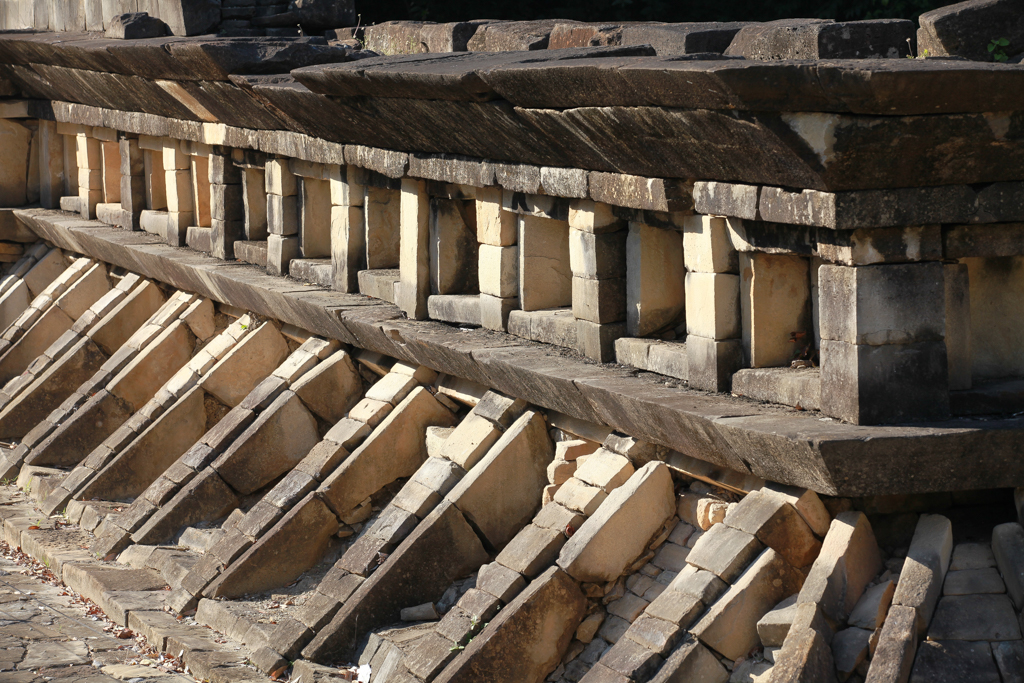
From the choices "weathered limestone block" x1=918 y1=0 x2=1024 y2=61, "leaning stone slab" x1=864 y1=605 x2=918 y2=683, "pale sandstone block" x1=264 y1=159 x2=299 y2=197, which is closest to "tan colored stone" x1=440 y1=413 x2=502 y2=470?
"leaning stone slab" x1=864 y1=605 x2=918 y2=683

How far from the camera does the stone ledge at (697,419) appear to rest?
197 inches

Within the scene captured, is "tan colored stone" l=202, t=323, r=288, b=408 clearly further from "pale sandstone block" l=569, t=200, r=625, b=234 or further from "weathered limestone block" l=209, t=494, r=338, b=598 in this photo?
"pale sandstone block" l=569, t=200, r=625, b=234

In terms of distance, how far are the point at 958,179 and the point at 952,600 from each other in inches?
61.7

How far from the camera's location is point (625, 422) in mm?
6160

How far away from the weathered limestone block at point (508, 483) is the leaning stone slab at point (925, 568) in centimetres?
226

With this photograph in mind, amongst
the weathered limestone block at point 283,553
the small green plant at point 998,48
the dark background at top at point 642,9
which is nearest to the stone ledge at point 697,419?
the weathered limestone block at point 283,553

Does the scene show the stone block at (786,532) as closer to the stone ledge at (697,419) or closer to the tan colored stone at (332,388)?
the stone ledge at (697,419)

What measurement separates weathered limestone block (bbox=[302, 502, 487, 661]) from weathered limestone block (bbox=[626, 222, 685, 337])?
137 cm

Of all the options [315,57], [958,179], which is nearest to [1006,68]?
[958,179]

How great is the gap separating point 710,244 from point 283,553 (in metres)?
3.22

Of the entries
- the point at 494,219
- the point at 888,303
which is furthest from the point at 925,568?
the point at 494,219

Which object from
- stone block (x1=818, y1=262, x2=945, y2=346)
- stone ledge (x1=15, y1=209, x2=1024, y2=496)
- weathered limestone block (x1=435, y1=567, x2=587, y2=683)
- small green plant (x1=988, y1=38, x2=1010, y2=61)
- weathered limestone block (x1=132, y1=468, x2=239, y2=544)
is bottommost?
weathered limestone block (x1=132, y1=468, x2=239, y2=544)

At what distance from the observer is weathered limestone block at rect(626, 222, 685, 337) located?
648 centimetres

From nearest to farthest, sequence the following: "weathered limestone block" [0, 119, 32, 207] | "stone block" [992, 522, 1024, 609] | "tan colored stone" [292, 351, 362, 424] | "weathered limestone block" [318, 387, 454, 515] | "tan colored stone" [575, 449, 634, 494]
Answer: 1. "stone block" [992, 522, 1024, 609]
2. "tan colored stone" [575, 449, 634, 494]
3. "weathered limestone block" [318, 387, 454, 515]
4. "tan colored stone" [292, 351, 362, 424]
5. "weathered limestone block" [0, 119, 32, 207]
